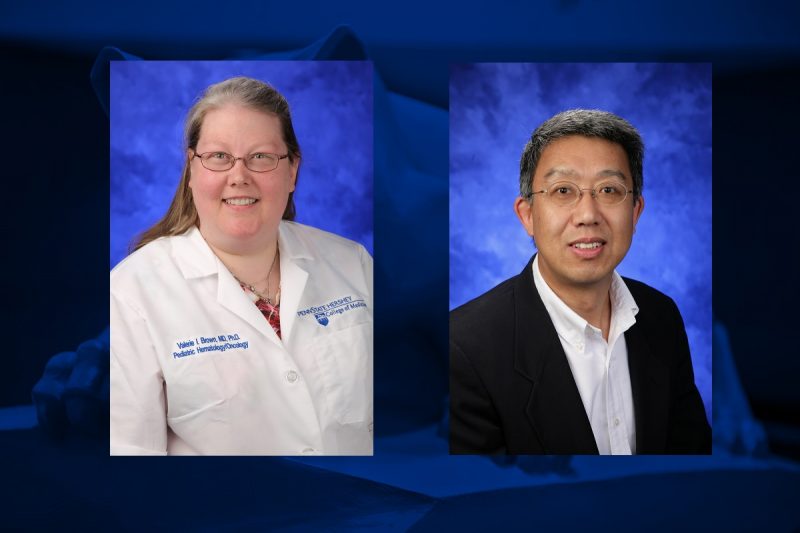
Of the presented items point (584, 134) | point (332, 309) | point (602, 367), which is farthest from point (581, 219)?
point (332, 309)

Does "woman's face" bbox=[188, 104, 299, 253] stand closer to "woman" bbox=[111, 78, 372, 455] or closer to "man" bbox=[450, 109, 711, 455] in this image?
"woman" bbox=[111, 78, 372, 455]

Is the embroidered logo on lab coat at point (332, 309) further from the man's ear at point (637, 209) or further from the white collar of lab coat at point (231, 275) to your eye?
the man's ear at point (637, 209)

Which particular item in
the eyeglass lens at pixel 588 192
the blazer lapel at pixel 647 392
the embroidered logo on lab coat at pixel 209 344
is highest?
the eyeglass lens at pixel 588 192

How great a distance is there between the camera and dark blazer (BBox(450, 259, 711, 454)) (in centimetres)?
322

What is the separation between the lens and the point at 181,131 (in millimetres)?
3271

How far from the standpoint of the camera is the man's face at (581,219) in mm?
3174

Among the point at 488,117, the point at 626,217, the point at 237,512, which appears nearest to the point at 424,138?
the point at 488,117

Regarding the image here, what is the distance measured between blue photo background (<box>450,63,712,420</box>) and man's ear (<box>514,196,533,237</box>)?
0.06ft

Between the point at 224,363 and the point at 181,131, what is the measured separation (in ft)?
2.99

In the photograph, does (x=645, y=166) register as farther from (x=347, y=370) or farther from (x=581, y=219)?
(x=347, y=370)

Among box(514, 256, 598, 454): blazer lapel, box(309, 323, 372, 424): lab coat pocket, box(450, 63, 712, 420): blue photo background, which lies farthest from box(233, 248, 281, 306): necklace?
box(514, 256, 598, 454): blazer lapel

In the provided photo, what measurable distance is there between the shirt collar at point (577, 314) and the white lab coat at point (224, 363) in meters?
0.72

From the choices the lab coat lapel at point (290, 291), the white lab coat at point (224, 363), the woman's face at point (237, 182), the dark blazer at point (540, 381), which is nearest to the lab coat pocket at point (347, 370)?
the white lab coat at point (224, 363)

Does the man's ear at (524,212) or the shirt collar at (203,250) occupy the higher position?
the man's ear at (524,212)
